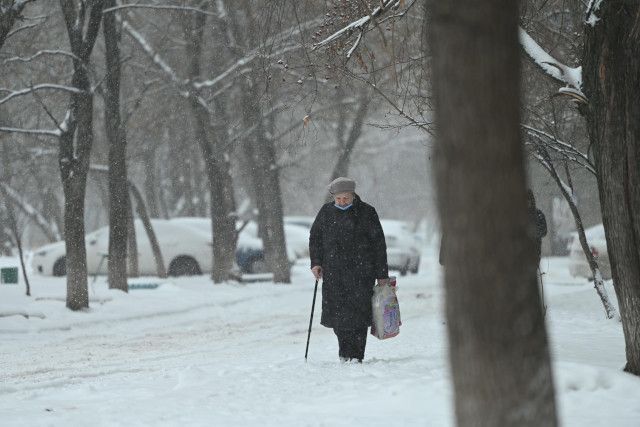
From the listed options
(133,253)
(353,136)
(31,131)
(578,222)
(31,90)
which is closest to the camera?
(578,222)

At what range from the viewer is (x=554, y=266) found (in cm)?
3331

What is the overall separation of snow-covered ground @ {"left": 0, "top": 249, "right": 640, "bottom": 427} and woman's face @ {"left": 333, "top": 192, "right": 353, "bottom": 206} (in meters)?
1.42

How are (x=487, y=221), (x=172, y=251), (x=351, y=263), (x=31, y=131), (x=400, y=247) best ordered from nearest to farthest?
(x=487, y=221)
(x=351, y=263)
(x=31, y=131)
(x=172, y=251)
(x=400, y=247)

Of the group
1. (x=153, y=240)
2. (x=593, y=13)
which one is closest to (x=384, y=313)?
(x=593, y=13)

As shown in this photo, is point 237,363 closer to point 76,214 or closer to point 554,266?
point 76,214

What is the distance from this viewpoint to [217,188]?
78.4 ft

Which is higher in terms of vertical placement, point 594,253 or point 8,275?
point 8,275

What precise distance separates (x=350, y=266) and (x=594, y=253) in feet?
41.4

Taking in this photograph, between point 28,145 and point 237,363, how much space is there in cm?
2401

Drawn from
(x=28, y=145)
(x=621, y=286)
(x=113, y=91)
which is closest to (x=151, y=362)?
(x=621, y=286)

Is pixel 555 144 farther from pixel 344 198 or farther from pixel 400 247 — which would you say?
pixel 400 247

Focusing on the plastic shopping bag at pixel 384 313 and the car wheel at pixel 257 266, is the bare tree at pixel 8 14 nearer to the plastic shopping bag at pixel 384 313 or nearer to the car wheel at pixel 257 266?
the plastic shopping bag at pixel 384 313

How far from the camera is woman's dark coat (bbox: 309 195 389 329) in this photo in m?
8.95

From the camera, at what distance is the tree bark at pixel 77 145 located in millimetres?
16266
